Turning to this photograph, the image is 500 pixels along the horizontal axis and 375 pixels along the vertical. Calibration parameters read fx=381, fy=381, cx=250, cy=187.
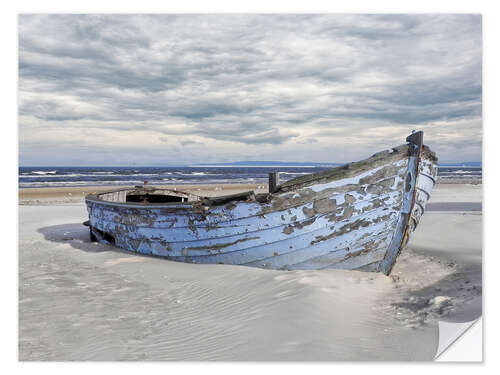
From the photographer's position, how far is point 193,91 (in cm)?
587

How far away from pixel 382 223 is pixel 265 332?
6.38 ft

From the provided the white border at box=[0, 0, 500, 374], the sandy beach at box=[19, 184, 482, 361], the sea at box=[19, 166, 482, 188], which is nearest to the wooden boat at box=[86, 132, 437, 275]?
the sandy beach at box=[19, 184, 482, 361]

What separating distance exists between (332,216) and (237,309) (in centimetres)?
149

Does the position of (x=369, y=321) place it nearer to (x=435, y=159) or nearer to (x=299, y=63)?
(x=435, y=159)

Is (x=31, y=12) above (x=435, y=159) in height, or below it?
above

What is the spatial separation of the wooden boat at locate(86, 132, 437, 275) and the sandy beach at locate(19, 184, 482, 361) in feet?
0.62

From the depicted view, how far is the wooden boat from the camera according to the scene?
14.1ft

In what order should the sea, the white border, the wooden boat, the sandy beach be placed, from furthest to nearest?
1. the sea
2. the wooden boat
3. the white border
4. the sandy beach

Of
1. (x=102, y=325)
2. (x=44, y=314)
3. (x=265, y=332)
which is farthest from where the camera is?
(x=44, y=314)

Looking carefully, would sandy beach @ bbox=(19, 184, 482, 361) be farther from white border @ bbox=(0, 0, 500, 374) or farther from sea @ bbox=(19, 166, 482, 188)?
sea @ bbox=(19, 166, 482, 188)

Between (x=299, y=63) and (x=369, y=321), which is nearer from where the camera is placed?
(x=369, y=321)
